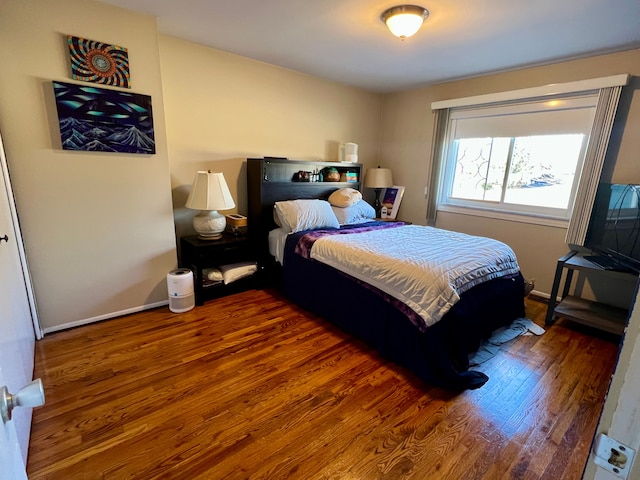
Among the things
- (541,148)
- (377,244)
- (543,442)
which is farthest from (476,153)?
(543,442)

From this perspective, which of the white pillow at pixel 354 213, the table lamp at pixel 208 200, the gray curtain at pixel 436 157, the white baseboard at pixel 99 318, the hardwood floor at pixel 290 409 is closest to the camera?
the hardwood floor at pixel 290 409

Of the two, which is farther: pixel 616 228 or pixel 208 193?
pixel 208 193

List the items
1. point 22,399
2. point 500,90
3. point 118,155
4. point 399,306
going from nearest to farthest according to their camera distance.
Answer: point 22,399, point 399,306, point 118,155, point 500,90

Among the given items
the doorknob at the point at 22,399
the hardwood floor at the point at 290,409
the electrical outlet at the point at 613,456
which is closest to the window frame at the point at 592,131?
the hardwood floor at the point at 290,409

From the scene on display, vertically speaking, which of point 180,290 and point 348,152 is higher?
point 348,152

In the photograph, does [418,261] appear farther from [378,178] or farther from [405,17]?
[378,178]

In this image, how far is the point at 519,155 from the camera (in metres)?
3.41

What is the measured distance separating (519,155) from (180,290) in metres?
3.80

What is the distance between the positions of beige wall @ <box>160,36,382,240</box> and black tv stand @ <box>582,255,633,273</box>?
3.02 meters

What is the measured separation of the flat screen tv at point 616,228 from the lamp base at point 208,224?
3.34m

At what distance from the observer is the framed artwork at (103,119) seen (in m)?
2.12

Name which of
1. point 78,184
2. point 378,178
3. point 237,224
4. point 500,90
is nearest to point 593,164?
point 500,90

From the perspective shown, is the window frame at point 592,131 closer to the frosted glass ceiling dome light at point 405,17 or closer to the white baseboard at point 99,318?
the frosted glass ceiling dome light at point 405,17

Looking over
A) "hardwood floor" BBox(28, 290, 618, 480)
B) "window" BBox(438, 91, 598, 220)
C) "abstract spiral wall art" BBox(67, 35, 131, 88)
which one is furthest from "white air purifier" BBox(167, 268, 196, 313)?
"window" BBox(438, 91, 598, 220)
